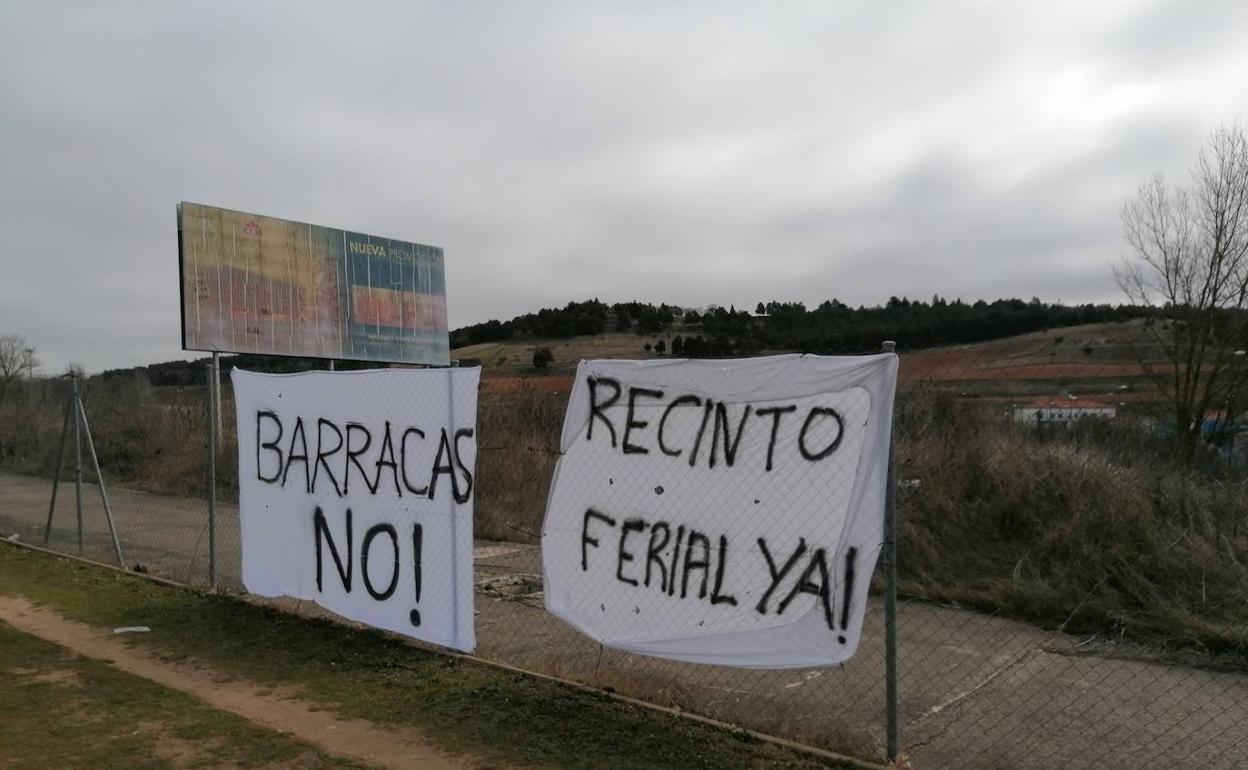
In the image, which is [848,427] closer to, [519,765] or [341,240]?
[519,765]

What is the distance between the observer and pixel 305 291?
22172 mm

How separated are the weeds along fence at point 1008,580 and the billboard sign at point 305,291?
665 cm

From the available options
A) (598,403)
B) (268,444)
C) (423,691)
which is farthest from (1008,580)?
(268,444)

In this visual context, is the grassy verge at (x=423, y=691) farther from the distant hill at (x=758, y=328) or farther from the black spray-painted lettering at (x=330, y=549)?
the distant hill at (x=758, y=328)

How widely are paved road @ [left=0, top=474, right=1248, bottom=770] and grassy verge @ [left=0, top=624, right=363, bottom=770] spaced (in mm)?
1778

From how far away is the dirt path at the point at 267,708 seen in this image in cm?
419

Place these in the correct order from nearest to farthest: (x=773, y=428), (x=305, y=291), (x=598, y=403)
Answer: (x=773, y=428) < (x=598, y=403) < (x=305, y=291)

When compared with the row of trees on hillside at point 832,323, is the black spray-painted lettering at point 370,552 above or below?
below

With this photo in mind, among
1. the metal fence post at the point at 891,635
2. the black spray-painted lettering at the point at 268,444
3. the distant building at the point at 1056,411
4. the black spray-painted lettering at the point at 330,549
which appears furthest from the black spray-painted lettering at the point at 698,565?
the distant building at the point at 1056,411

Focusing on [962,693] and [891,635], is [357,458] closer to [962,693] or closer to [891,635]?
[891,635]

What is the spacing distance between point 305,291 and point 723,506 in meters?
20.1

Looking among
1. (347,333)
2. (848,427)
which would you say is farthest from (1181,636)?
(347,333)

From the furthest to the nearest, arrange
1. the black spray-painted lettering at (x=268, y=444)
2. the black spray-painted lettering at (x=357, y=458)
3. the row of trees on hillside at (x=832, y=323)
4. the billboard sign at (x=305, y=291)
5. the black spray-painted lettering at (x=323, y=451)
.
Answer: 1. the billboard sign at (x=305, y=291)
2. the row of trees on hillside at (x=832, y=323)
3. the black spray-painted lettering at (x=268, y=444)
4. the black spray-painted lettering at (x=323, y=451)
5. the black spray-painted lettering at (x=357, y=458)

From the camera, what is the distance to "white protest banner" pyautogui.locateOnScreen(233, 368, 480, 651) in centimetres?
538
